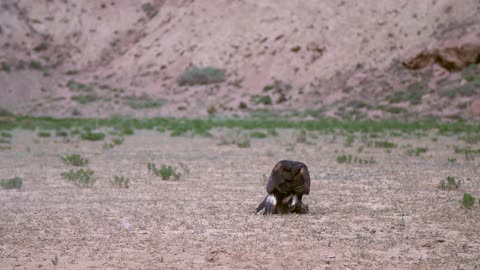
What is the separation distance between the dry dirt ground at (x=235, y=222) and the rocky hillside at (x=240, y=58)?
2303 centimetres

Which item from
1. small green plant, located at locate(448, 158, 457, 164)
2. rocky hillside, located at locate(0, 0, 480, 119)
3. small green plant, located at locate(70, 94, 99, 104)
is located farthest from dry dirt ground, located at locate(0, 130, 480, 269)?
small green plant, located at locate(70, 94, 99, 104)

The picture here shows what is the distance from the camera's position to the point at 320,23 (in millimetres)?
47594

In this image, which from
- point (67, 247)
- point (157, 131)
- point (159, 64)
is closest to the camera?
point (67, 247)

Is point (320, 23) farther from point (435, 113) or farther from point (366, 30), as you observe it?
point (435, 113)

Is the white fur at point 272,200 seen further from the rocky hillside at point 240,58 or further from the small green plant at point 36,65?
the small green plant at point 36,65

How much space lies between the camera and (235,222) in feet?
25.9

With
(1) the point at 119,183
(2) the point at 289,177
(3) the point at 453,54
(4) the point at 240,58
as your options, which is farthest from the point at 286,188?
(4) the point at 240,58

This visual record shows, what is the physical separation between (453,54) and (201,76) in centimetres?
1651

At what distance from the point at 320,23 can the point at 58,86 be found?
64.9ft

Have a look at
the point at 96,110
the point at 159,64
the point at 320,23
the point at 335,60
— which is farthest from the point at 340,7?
the point at 96,110

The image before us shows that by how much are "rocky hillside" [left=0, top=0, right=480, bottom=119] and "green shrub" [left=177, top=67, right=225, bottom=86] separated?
0.24 feet

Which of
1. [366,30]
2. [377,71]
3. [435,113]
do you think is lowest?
[435,113]

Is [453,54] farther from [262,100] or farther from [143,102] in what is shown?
[143,102]

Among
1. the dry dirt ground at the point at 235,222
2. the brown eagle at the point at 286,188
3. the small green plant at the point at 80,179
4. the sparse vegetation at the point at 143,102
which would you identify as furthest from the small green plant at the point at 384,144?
the sparse vegetation at the point at 143,102
